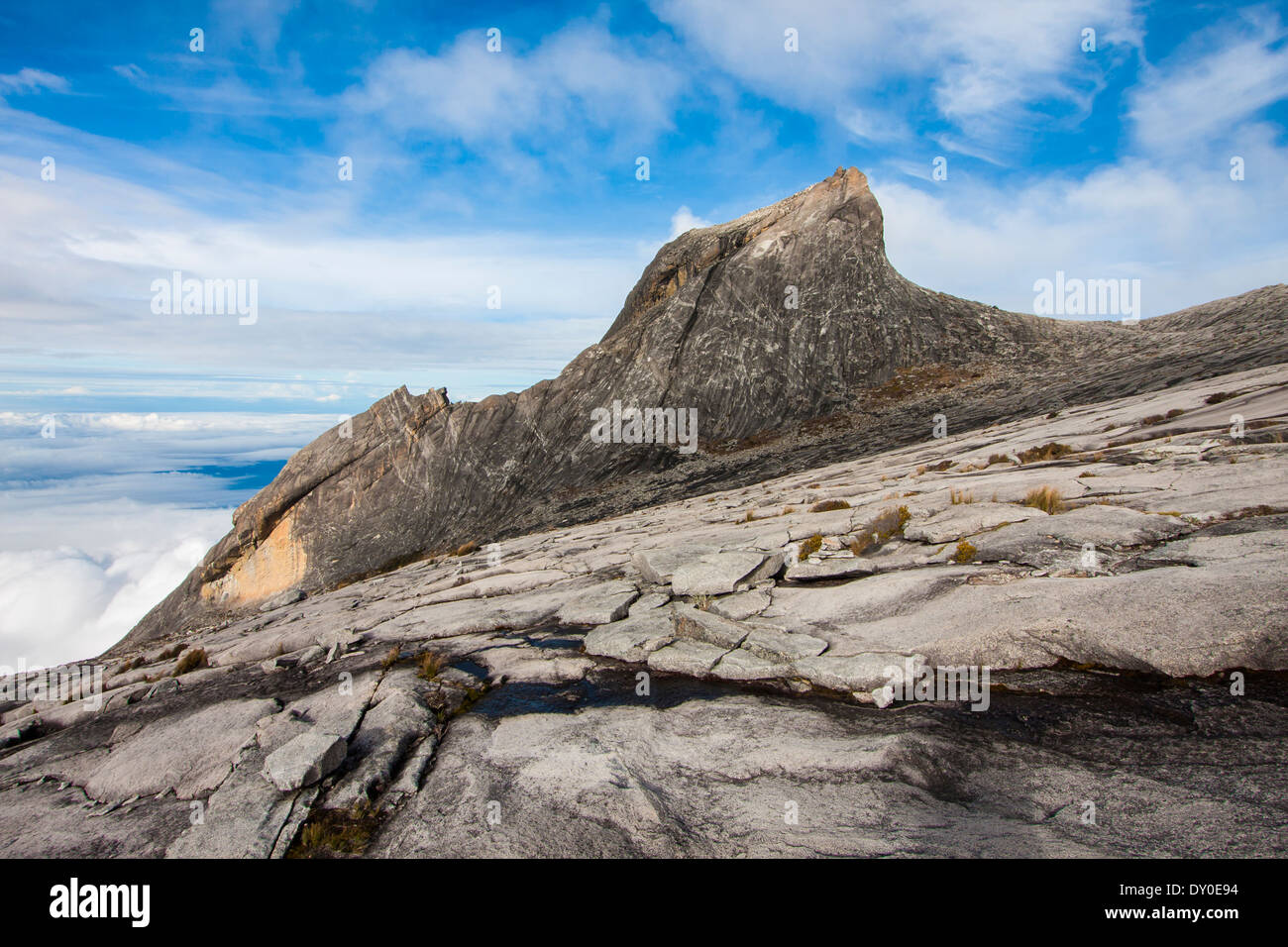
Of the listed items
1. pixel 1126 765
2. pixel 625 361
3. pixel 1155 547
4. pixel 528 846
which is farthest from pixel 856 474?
pixel 625 361

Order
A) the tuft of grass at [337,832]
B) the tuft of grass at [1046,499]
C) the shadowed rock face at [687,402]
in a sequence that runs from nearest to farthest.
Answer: the tuft of grass at [337,832]
the tuft of grass at [1046,499]
the shadowed rock face at [687,402]

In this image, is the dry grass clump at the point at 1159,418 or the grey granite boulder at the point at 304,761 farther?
the dry grass clump at the point at 1159,418

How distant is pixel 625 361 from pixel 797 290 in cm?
1474

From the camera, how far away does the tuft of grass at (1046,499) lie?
11.7 meters

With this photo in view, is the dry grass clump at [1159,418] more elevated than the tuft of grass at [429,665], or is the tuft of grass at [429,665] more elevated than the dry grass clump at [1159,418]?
the dry grass clump at [1159,418]

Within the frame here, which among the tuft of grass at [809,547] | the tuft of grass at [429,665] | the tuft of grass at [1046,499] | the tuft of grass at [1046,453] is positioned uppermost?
the tuft of grass at [1046,453]

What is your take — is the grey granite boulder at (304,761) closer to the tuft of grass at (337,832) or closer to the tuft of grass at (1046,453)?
the tuft of grass at (337,832)

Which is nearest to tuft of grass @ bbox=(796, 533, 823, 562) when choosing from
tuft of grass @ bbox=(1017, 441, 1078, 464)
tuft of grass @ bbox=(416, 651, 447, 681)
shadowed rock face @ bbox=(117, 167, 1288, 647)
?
tuft of grass @ bbox=(416, 651, 447, 681)

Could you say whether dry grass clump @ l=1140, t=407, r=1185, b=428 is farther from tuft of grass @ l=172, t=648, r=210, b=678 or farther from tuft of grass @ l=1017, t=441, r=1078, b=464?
tuft of grass @ l=172, t=648, r=210, b=678

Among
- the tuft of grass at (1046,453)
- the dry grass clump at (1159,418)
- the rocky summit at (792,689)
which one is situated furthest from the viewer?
the dry grass clump at (1159,418)

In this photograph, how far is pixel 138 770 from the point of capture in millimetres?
8398

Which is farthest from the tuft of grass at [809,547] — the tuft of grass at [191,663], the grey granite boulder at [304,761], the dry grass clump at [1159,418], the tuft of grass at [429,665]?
the tuft of grass at [191,663]

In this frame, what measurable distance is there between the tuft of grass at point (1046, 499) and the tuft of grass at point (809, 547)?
427 centimetres

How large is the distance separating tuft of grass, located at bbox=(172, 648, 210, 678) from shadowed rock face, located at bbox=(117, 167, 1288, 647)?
76.5 ft
